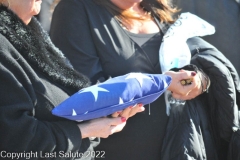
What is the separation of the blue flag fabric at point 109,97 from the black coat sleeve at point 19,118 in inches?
3.1

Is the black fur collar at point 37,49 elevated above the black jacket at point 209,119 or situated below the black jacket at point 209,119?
above

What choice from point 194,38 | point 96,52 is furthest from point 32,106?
point 194,38

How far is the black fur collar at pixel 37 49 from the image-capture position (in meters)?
1.45

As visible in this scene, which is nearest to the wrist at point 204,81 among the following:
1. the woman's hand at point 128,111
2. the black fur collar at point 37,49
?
the woman's hand at point 128,111

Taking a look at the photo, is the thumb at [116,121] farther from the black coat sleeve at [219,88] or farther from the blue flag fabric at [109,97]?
the black coat sleeve at [219,88]

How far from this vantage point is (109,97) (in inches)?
58.2

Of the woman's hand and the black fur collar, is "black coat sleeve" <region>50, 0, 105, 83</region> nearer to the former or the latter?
the black fur collar

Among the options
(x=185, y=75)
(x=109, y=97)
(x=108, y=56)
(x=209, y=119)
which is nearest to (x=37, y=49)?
(x=109, y=97)

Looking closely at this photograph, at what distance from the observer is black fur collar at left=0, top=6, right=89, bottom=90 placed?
1.45 metres

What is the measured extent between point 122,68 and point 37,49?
0.52m

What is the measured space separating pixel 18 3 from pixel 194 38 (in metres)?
0.99

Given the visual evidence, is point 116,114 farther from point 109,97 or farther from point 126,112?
point 109,97

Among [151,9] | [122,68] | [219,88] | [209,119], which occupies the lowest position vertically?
[209,119]

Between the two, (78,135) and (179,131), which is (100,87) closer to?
(78,135)
